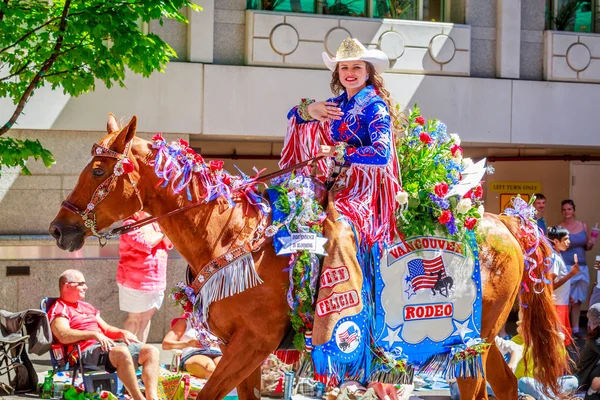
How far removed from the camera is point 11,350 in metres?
8.42

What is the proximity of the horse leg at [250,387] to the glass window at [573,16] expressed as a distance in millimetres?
9071

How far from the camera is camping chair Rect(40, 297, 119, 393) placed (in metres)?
7.98

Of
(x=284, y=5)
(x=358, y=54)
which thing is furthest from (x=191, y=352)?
(x=284, y=5)

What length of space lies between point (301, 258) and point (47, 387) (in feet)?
11.8

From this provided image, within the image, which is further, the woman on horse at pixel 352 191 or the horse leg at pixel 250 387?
the horse leg at pixel 250 387

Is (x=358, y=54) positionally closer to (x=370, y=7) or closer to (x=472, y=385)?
(x=472, y=385)

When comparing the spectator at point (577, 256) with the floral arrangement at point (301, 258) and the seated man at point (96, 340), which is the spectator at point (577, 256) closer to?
the seated man at point (96, 340)

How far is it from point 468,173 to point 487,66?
6574mm

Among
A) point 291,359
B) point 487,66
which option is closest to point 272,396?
point 291,359

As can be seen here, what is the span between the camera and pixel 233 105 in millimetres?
11594

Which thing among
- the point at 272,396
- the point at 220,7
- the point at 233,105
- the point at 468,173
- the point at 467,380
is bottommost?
the point at 272,396

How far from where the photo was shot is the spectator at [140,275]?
994 cm

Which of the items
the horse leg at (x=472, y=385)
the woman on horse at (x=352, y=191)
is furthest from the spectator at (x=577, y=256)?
the woman on horse at (x=352, y=191)

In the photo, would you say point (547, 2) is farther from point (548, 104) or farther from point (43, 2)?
point (43, 2)
